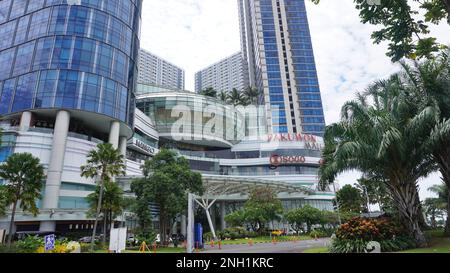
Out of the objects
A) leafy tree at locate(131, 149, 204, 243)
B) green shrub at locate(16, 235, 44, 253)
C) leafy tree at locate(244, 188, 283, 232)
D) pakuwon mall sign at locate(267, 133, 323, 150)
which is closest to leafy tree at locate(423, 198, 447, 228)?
leafy tree at locate(244, 188, 283, 232)

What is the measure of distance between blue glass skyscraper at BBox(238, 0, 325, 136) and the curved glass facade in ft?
223

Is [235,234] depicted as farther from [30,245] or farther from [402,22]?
[402,22]

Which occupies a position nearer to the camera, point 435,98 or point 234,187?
point 435,98

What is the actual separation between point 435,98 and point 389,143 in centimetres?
379

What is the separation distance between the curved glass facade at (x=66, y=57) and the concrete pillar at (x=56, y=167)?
2.73 m

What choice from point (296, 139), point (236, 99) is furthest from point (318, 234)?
point (236, 99)

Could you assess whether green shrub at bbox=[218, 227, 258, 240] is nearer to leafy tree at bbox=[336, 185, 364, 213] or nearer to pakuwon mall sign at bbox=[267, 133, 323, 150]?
leafy tree at bbox=[336, 185, 364, 213]

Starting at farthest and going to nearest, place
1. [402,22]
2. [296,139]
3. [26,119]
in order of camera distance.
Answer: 1. [296,139]
2. [26,119]
3. [402,22]

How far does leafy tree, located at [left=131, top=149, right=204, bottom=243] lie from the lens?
3231cm

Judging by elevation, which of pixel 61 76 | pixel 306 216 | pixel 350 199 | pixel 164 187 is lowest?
pixel 306 216

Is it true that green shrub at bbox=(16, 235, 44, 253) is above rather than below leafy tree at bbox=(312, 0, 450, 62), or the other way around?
below

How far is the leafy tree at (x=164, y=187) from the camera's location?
3231 cm

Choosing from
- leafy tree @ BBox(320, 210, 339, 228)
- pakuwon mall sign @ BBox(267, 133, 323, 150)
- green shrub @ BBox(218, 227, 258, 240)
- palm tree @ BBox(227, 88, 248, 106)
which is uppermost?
palm tree @ BBox(227, 88, 248, 106)

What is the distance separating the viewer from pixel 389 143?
15242 millimetres
